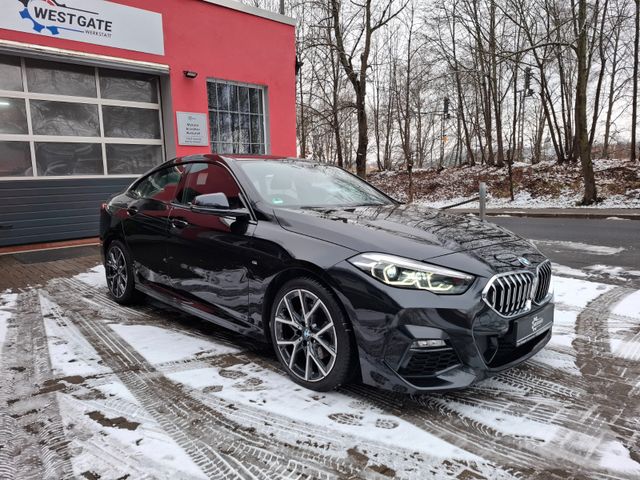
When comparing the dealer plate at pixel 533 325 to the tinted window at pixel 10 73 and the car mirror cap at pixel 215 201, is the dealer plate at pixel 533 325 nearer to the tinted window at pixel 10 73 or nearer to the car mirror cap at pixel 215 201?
the car mirror cap at pixel 215 201

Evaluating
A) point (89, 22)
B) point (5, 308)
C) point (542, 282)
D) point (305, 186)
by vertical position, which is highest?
point (89, 22)

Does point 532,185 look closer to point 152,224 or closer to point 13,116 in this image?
point 13,116

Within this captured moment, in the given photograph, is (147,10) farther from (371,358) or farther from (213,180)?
(371,358)

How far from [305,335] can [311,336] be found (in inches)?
2.1

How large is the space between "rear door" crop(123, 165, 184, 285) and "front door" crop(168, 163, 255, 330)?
160mm

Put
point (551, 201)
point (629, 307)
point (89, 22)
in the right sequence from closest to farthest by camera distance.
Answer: point (629, 307), point (89, 22), point (551, 201)

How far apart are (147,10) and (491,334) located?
10.0 meters

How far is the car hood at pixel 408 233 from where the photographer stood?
2.68 metres

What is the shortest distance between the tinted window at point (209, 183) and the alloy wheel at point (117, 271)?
1292 mm

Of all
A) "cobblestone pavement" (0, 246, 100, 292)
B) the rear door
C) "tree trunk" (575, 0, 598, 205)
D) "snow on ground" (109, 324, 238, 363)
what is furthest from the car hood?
"tree trunk" (575, 0, 598, 205)

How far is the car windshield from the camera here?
3520 millimetres

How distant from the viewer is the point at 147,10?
9.70 meters

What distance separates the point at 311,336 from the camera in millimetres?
2820

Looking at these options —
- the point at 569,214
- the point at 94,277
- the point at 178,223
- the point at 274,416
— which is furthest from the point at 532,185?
the point at 274,416
